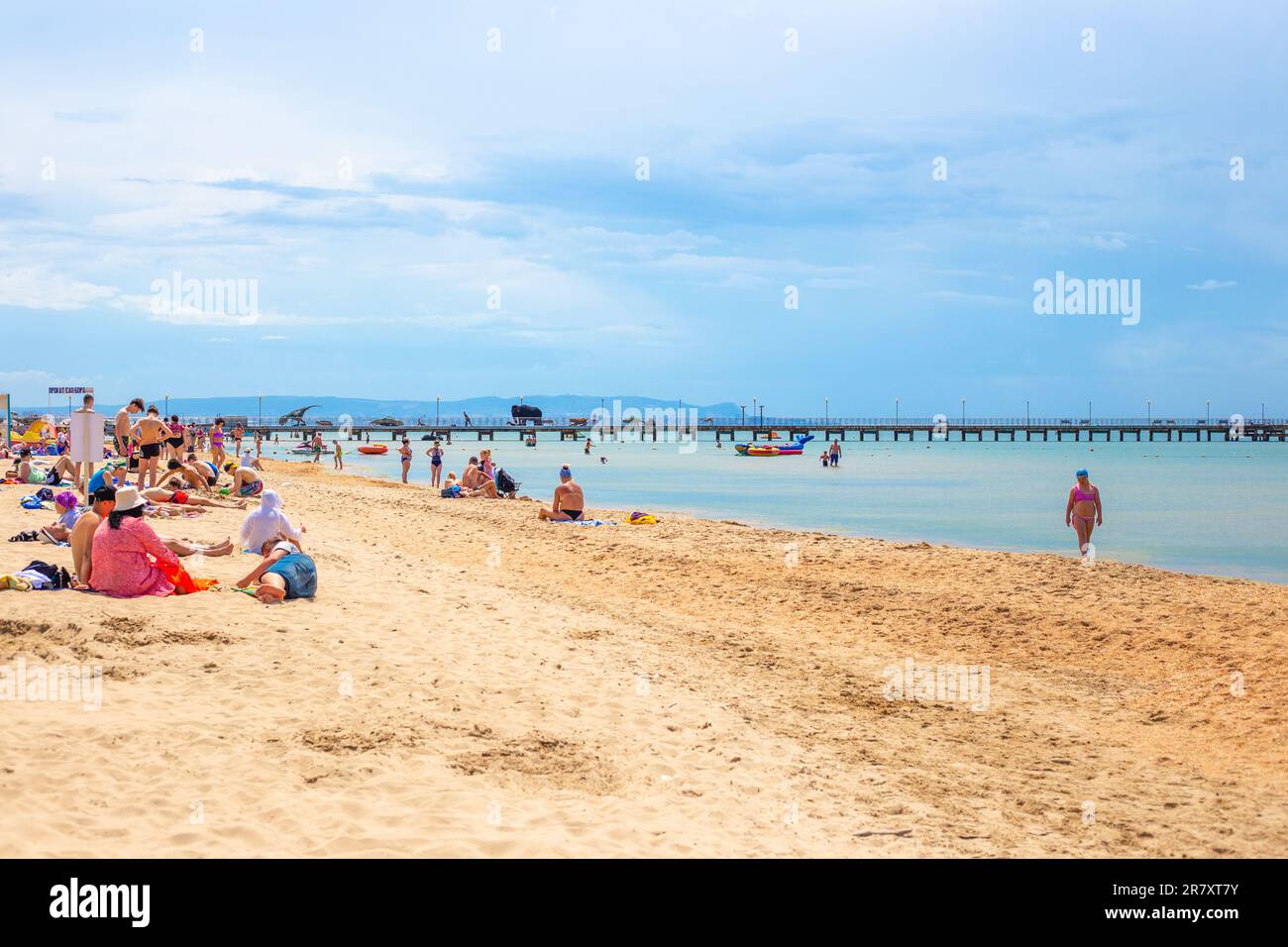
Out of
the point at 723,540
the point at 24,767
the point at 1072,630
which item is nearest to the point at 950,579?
the point at 1072,630

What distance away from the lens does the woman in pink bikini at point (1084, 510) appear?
14.8 meters

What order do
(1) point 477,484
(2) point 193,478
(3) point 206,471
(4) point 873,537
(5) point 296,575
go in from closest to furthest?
(5) point 296,575, (2) point 193,478, (3) point 206,471, (4) point 873,537, (1) point 477,484

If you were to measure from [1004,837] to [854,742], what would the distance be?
5.64ft

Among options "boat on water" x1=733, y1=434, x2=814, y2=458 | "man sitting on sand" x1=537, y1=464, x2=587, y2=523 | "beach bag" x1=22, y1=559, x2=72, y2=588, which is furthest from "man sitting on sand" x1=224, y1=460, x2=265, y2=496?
"boat on water" x1=733, y1=434, x2=814, y2=458

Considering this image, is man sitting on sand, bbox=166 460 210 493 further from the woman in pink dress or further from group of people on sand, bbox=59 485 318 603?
the woman in pink dress

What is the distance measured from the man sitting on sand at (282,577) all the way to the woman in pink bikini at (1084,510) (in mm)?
11041

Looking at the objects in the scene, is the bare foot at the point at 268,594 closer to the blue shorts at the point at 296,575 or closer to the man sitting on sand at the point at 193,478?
the blue shorts at the point at 296,575

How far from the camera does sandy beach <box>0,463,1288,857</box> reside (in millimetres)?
4801

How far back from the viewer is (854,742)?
679 cm

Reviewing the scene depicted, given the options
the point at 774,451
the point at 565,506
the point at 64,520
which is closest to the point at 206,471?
the point at 565,506

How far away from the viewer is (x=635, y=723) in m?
6.77

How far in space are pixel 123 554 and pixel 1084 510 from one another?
12916mm

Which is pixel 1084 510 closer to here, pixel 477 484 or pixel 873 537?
pixel 873 537

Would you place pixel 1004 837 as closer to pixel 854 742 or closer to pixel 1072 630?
pixel 854 742
